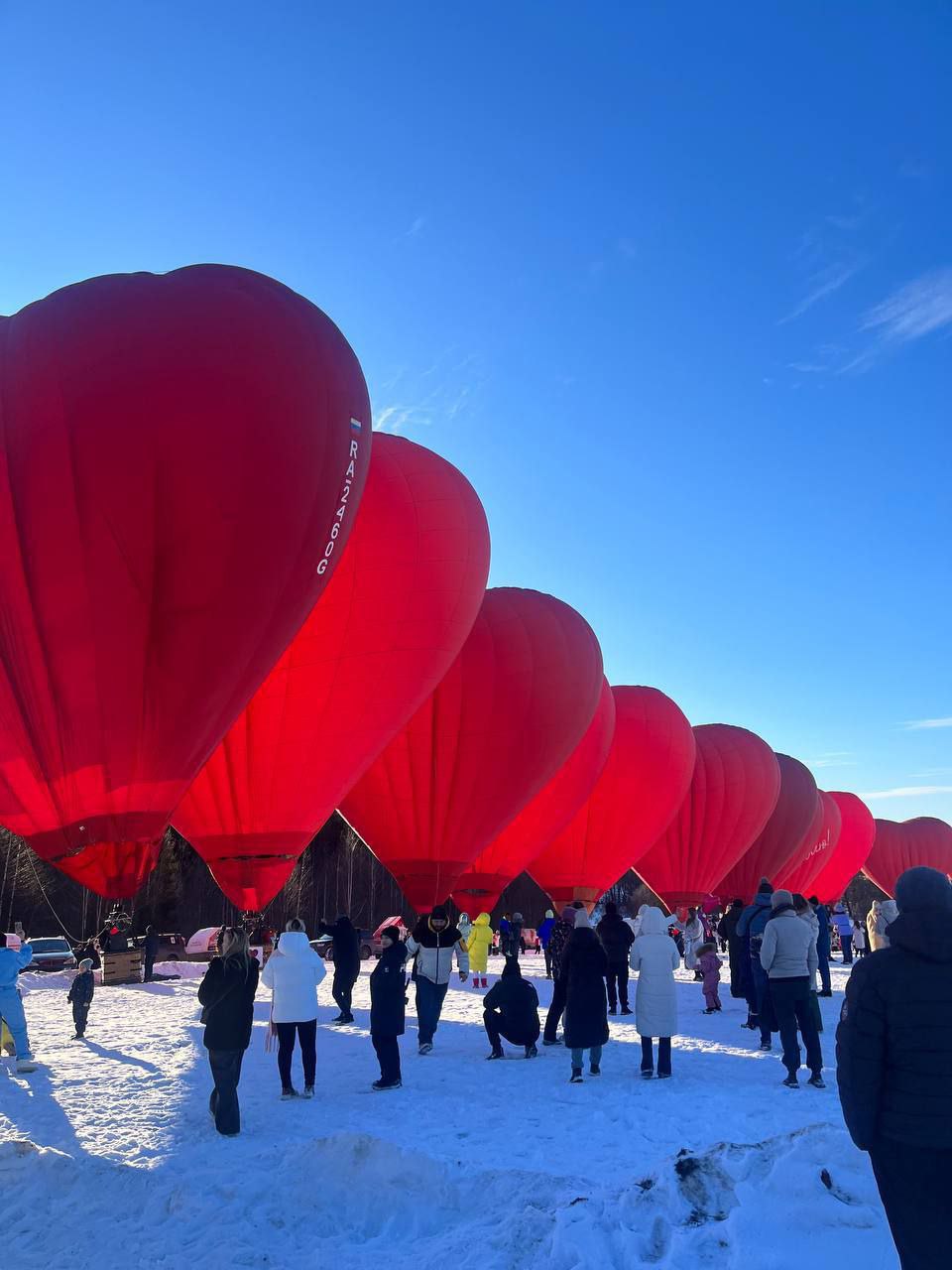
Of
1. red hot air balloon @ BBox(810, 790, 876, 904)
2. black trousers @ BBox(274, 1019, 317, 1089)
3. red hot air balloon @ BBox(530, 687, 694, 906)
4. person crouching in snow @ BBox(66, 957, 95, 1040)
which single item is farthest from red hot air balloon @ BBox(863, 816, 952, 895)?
black trousers @ BBox(274, 1019, 317, 1089)

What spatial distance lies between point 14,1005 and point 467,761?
26.5ft

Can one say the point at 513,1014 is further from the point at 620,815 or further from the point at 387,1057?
the point at 620,815

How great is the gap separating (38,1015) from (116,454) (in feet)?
33.6

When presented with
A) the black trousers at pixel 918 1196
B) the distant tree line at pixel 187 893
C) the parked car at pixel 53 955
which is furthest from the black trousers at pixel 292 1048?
the distant tree line at pixel 187 893

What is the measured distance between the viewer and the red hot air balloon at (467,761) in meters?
16.2

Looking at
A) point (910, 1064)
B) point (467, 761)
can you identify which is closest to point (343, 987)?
point (467, 761)

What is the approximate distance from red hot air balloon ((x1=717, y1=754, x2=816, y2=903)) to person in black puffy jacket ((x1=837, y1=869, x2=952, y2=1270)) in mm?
26069

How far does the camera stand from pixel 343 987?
13.0 m

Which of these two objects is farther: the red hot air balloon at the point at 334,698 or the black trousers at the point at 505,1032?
the red hot air balloon at the point at 334,698

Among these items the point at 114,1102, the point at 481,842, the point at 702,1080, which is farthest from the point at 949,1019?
the point at 481,842

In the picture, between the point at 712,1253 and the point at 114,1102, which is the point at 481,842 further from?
the point at 712,1253

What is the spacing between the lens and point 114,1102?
8352mm

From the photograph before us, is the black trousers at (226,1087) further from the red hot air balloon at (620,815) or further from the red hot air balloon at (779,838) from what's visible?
the red hot air balloon at (779,838)

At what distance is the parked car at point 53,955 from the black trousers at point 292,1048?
55.3 ft
